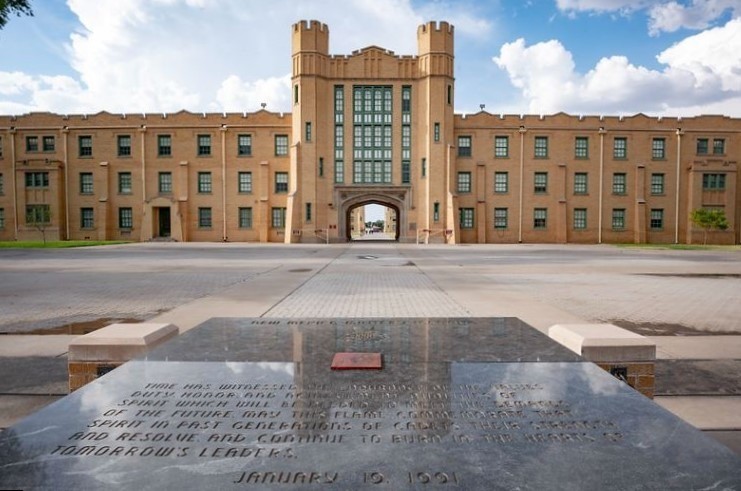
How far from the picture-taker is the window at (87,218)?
150ft

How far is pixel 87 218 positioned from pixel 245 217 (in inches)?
617

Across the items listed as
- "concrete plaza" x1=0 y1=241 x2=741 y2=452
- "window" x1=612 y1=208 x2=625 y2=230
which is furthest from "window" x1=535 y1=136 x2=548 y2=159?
"concrete plaza" x1=0 y1=241 x2=741 y2=452

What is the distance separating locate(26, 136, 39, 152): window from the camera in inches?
1793

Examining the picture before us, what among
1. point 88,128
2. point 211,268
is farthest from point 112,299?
point 88,128

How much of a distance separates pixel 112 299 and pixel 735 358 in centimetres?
1109

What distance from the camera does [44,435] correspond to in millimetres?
2354

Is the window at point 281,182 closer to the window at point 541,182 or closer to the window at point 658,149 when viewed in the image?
the window at point 541,182

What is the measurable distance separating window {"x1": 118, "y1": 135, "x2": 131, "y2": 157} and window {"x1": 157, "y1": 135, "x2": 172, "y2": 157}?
296cm

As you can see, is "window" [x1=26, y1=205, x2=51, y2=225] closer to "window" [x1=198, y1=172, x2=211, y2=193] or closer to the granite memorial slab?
"window" [x1=198, y1=172, x2=211, y2=193]

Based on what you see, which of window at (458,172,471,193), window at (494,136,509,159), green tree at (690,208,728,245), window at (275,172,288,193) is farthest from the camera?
window at (275,172,288,193)

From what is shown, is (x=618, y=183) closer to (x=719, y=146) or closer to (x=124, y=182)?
(x=719, y=146)

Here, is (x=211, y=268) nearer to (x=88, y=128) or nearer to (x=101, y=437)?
(x=101, y=437)

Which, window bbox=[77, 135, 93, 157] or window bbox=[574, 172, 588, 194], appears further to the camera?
window bbox=[77, 135, 93, 157]

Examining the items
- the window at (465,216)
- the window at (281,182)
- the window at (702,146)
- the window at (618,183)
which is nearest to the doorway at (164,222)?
the window at (281,182)
